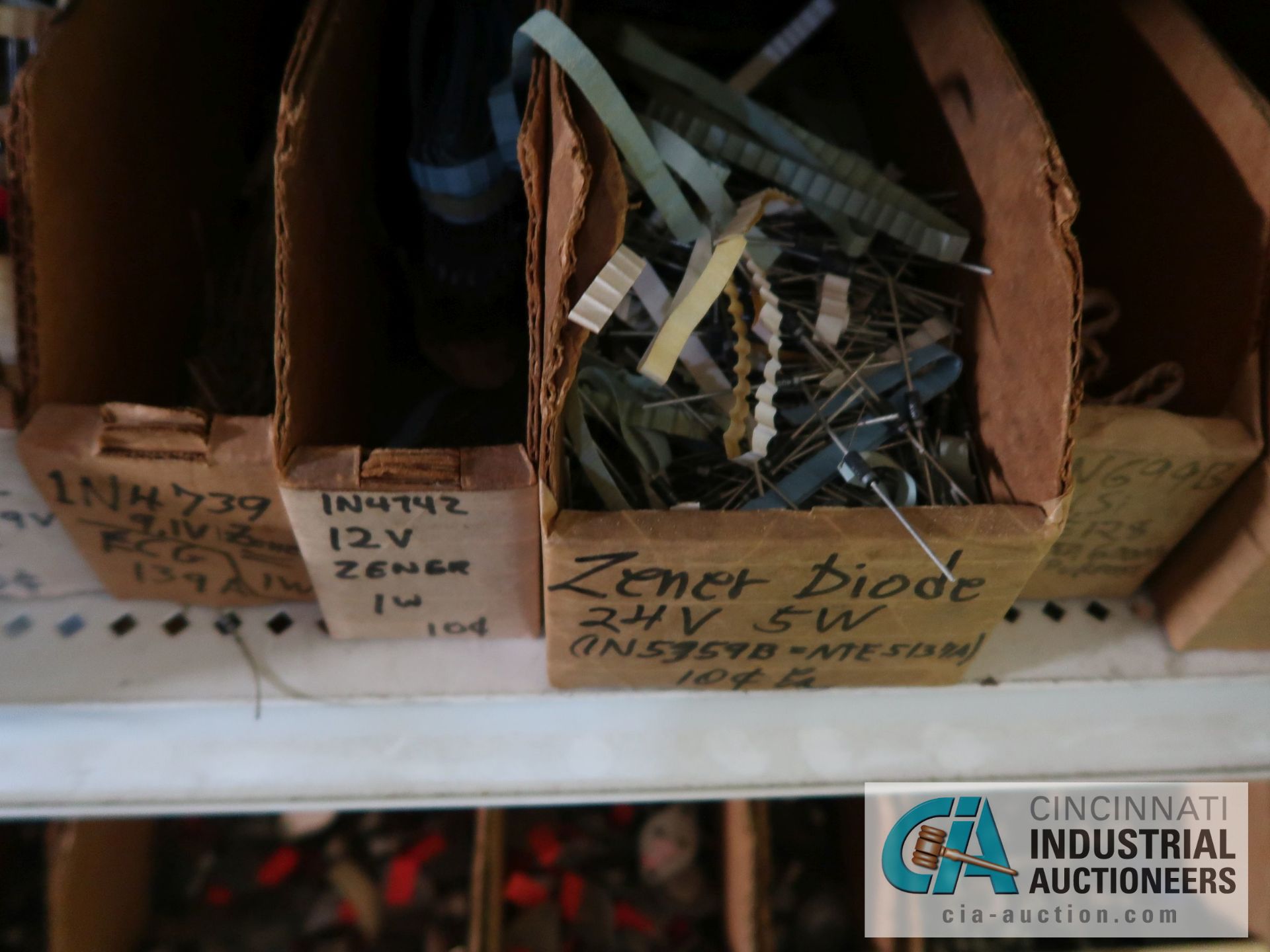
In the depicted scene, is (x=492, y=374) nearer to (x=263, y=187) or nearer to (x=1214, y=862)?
(x=263, y=187)

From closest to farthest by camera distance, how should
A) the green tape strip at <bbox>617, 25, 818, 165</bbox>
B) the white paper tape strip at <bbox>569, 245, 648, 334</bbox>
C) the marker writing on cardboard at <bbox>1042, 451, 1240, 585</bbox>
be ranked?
the white paper tape strip at <bbox>569, 245, 648, 334</bbox> → the marker writing on cardboard at <bbox>1042, 451, 1240, 585</bbox> → the green tape strip at <bbox>617, 25, 818, 165</bbox>

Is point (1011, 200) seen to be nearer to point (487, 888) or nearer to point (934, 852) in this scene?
point (934, 852)

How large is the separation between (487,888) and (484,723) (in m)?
0.25

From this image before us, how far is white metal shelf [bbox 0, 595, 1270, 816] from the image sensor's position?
71cm

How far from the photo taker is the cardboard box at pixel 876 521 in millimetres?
520

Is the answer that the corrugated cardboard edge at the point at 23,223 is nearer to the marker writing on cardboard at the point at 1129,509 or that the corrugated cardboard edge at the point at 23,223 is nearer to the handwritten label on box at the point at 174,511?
the handwritten label on box at the point at 174,511

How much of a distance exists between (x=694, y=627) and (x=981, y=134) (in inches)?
17.9

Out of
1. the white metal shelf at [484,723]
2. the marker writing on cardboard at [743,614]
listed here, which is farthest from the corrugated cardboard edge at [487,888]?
the marker writing on cardboard at [743,614]

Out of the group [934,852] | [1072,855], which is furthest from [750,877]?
[1072,855]

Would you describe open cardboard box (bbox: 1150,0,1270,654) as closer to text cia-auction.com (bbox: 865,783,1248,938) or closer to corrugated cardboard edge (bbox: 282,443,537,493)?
text cia-auction.com (bbox: 865,783,1248,938)

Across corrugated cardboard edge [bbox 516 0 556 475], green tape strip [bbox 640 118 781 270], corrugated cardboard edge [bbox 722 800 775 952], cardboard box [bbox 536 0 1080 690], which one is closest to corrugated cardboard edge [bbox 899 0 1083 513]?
cardboard box [bbox 536 0 1080 690]

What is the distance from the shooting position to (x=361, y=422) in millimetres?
778

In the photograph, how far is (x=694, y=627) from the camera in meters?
Answer: 0.62

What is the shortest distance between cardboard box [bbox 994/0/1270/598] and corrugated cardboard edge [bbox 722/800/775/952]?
1.20ft
